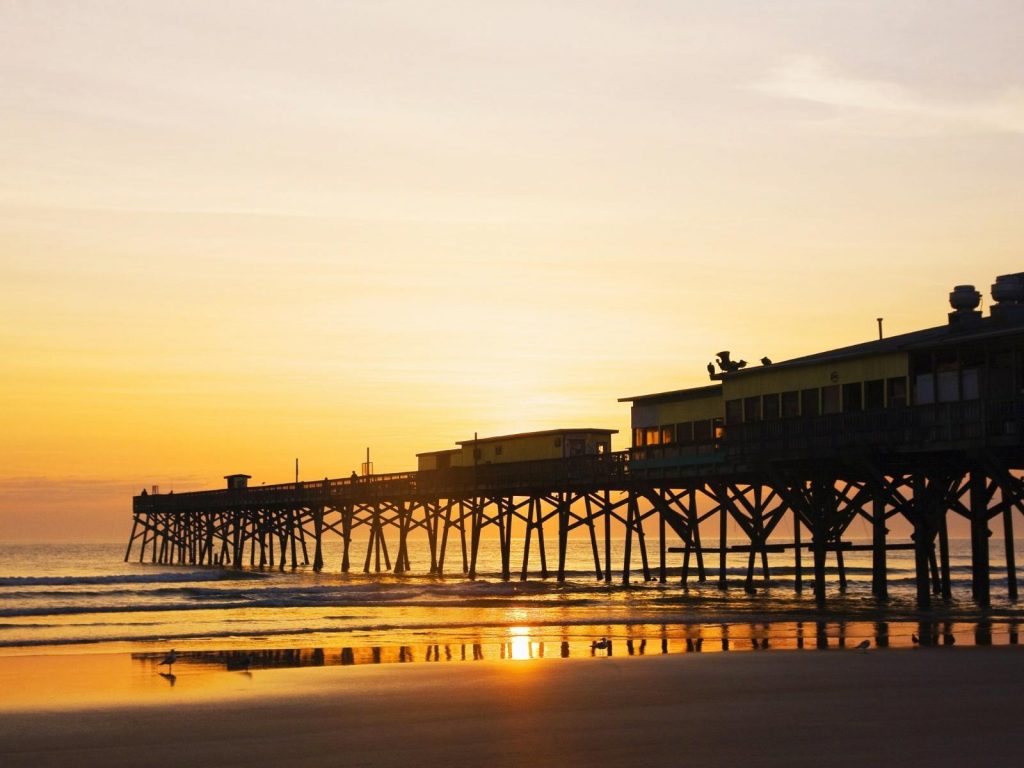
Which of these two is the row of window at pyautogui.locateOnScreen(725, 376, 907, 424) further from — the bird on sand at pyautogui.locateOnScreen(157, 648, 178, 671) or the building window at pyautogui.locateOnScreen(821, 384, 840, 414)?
the bird on sand at pyautogui.locateOnScreen(157, 648, 178, 671)

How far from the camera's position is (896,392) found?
111 ft

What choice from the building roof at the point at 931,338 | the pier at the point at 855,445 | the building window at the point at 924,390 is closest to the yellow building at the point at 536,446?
the pier at the point at 855,445

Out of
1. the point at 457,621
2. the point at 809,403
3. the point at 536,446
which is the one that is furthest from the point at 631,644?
the point at 536,446

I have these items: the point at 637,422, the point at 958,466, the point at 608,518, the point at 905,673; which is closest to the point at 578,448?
the point at 608,518

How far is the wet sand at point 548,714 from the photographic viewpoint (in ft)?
46.4

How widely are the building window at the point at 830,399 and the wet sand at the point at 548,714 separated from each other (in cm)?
1320

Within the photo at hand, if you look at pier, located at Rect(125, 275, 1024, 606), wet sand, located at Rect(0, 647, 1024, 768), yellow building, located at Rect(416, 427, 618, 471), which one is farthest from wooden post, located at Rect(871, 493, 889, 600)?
yellow building, located at Rect(416, 427, 618, 471)

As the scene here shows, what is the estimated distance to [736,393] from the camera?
134ft

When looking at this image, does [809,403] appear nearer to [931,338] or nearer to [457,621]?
[931,338]

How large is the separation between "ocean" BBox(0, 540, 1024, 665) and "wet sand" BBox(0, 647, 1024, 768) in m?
3.51

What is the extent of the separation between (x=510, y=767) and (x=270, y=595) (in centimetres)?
3979

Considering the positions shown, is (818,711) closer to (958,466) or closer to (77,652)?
(77,652)

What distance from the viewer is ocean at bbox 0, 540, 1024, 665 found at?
88.2 ft

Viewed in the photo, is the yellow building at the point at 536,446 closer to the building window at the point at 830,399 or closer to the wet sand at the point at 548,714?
the building window at the point at 830,399
